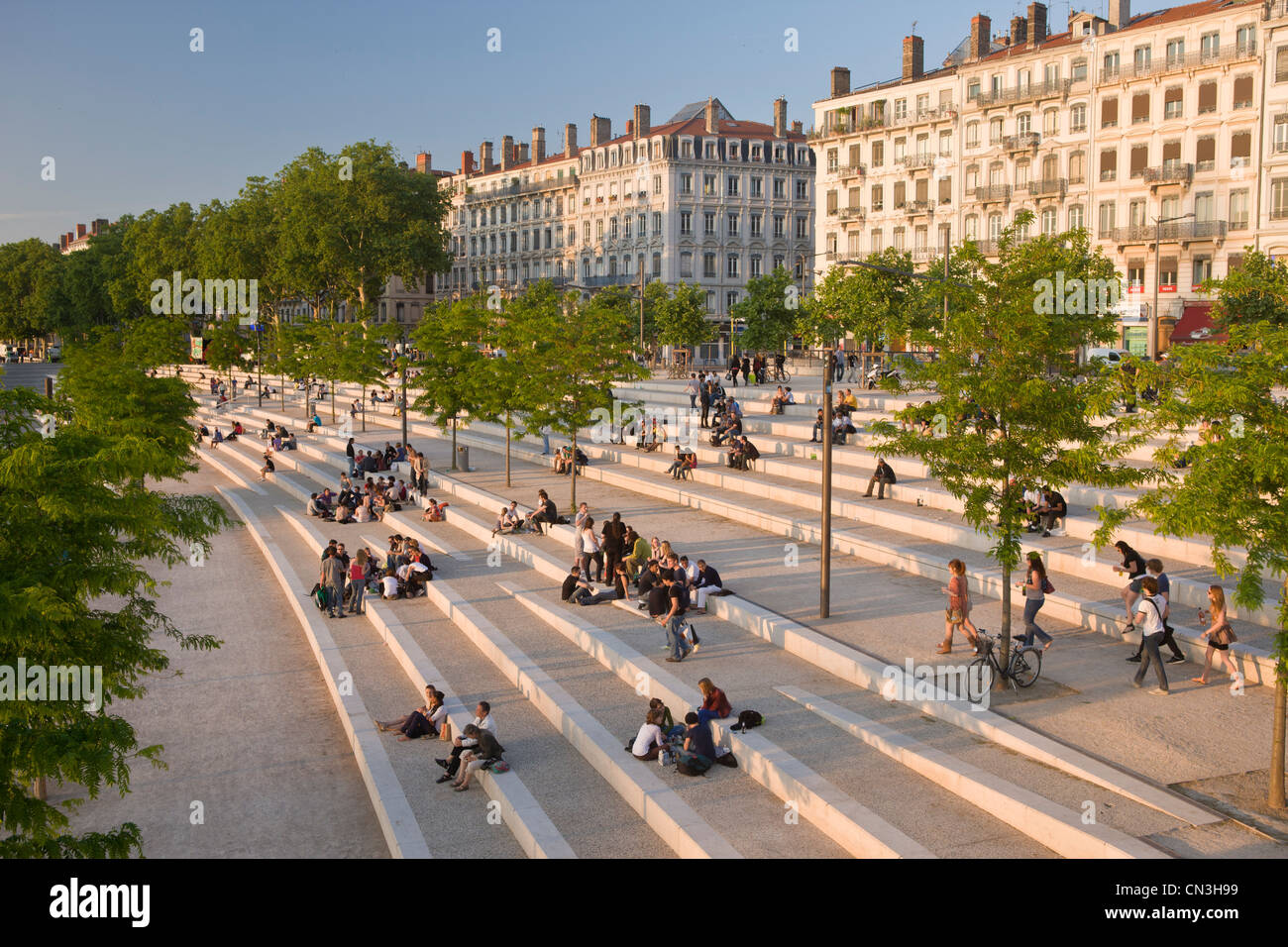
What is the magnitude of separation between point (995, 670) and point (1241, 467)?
5.04 meters

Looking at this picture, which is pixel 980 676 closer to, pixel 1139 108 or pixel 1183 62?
pixel 1183 62

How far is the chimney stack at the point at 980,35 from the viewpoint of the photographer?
212 feet

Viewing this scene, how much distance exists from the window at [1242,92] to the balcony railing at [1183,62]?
936mm

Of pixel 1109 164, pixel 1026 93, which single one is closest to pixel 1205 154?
pixel 1109 164

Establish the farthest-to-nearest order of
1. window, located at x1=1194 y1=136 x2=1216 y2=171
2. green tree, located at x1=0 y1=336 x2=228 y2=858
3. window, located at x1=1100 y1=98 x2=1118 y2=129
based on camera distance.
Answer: window, located at x1=1100 y1=98 x2=1118 y2=129, window, located at x1=1194 y1=136 x2=1216 y2=171, green tree, located at x1=0 y1=336 x2=228 y2=858

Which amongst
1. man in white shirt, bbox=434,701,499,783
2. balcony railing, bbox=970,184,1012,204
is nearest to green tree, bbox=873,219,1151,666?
man in white shirt, bbox=434,701,499,783

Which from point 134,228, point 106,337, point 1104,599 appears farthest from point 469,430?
point 134,228

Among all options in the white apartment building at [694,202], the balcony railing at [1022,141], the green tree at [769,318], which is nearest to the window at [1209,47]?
the balcony railing at [1022,141]

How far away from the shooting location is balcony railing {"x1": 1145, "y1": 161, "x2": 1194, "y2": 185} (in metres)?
52.3

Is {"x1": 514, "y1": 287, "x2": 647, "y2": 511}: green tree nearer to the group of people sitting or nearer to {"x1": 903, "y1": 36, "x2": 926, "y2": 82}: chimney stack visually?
the group of people sitting

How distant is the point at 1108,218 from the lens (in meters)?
56.0

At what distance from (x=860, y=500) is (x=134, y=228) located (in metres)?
114

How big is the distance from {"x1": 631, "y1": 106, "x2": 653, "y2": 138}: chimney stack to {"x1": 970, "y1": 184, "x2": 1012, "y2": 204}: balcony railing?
3859 centimetres
